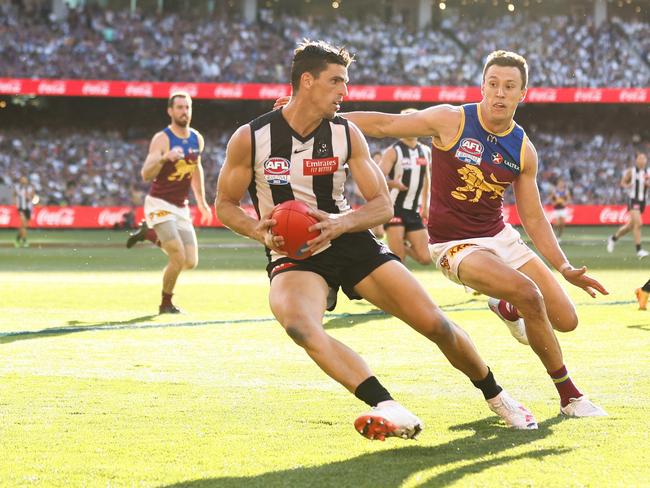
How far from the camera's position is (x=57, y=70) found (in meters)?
43.3

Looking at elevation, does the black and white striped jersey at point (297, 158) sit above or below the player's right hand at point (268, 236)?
above

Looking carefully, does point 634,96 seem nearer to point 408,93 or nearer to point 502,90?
point 408,93

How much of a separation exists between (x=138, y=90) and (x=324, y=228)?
38.3 meters

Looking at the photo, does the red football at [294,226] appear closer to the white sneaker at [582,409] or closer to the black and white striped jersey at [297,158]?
the black and white striped jersey at [297,158]

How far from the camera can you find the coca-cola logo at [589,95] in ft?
149

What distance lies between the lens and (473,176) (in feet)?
23.8

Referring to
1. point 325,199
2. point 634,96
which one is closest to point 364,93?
point 634,96

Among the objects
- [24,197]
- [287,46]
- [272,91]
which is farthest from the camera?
[287,46]

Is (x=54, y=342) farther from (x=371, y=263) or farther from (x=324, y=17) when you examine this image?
(x=324, y=17)

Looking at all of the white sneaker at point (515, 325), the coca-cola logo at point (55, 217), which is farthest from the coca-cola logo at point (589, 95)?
the white sneaker at point (515, 325)

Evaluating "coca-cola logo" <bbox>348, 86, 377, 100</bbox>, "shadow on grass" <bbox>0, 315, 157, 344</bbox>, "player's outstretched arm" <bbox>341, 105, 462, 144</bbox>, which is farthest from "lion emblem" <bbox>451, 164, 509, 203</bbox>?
"coca-cola logo" <bbox>348, 86, 377, 100</bbox>

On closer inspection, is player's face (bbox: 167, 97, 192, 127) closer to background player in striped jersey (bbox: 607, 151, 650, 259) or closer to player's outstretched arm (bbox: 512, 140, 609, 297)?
player's outstretched arm (bbox: 512, 140, 609, 297)

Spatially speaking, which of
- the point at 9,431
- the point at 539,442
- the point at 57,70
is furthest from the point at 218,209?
the point at 57,70

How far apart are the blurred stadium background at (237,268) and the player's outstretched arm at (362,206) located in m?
1.14
